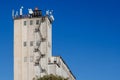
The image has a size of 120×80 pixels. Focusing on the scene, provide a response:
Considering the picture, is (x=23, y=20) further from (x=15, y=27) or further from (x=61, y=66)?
(x=61, y=66)

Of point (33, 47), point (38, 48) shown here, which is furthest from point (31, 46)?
point (38, 48)

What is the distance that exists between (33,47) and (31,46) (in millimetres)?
742

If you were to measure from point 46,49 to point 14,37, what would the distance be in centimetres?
1212

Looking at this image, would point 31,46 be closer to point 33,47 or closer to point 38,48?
point 33,47

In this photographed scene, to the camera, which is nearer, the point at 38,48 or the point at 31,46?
the point at 38,48

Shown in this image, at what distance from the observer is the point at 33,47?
163 meters

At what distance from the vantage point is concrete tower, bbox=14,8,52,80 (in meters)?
161

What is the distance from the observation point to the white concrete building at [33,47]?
529 feet

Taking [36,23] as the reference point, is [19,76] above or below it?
below

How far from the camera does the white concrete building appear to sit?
529 ft

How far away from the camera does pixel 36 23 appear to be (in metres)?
165

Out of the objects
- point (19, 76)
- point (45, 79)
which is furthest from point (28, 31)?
point (45, 79)

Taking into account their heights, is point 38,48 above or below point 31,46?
below

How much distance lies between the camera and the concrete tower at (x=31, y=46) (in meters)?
161
